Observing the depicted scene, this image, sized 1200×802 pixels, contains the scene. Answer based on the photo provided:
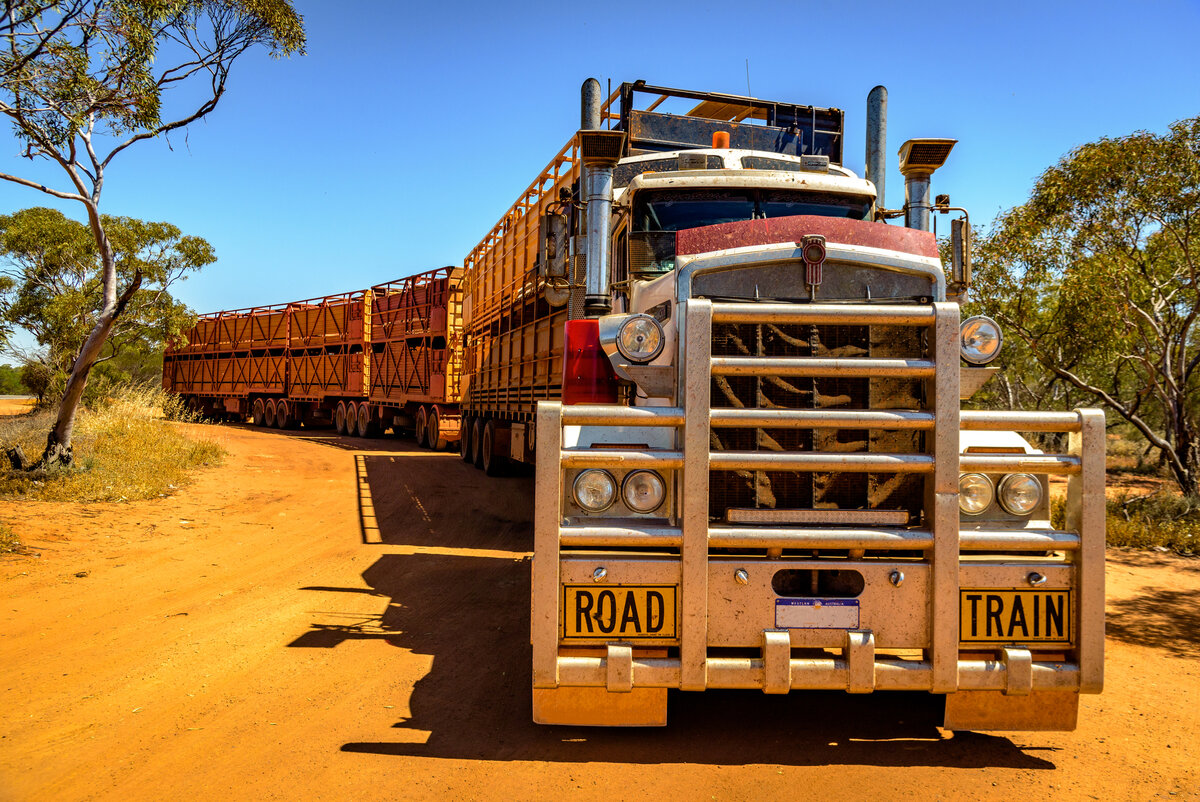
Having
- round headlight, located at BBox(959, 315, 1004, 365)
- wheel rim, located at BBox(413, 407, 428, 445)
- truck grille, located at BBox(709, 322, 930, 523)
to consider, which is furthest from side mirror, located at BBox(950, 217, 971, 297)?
wheel rim, located at BBox(413, 407, 428, 445)

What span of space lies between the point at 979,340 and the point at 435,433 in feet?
61.0

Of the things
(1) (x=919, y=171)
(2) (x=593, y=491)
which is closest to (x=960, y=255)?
(1) (x=919, y=171)

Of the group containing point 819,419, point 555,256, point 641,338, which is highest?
point 555,256

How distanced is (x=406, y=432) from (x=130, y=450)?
1570cm

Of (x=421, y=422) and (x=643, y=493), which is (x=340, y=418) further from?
(x=643, y=493)

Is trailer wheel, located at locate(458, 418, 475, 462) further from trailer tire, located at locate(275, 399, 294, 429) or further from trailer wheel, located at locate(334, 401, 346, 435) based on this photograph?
trailer tire, located at locate(275, 399, 294, 429)

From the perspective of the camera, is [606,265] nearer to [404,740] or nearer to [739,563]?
[739,563]

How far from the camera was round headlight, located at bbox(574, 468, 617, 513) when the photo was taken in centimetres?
374

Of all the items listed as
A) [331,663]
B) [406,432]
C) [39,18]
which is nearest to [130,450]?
[39,18]

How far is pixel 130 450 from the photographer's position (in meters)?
12.7

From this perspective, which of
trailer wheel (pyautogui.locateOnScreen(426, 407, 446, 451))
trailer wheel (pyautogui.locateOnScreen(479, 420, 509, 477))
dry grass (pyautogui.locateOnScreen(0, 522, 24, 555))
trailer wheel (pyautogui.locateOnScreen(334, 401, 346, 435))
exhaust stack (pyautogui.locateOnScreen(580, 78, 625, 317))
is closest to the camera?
exhaust stack (pyautogui.locateOnScreen(580, 78, 625, 317))

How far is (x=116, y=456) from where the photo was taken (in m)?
12.0

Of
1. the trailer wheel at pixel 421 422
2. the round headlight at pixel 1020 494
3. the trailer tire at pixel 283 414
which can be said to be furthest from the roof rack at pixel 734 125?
the trailer tire at pixel 283 414

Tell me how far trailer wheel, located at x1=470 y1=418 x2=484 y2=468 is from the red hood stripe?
11900mm
